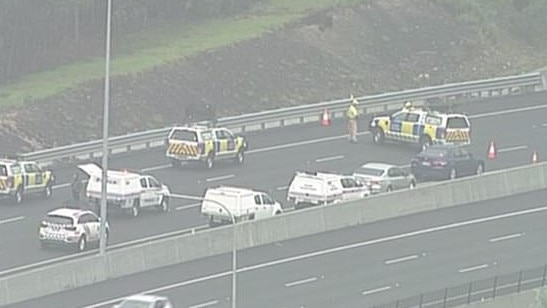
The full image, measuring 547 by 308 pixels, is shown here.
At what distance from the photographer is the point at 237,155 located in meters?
66.4

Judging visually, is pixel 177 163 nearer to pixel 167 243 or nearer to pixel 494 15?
pixel 167 243

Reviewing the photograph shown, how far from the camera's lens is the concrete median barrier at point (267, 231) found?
49.9 m

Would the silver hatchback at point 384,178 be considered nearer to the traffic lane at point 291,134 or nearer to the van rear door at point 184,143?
the van rear door at point 184,143

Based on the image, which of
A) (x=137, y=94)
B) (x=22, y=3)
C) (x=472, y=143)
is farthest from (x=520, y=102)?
(x=22, y=3)

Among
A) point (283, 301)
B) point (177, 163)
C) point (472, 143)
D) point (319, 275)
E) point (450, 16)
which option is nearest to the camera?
point (283, 301)

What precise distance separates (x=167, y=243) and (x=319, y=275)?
441 centimetres

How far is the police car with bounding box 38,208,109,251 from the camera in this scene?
177 feet

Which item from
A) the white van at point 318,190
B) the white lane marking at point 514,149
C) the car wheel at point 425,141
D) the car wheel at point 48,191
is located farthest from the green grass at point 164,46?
the white van at point 318,190

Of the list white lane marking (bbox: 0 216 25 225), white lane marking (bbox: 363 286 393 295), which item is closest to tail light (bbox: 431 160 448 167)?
white lane marking (bbox: 363 286 393 295)

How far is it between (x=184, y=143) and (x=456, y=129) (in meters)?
11.0

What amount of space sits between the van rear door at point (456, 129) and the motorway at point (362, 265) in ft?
27.2

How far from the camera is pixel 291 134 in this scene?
72.4m

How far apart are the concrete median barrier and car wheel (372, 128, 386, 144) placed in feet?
25.8

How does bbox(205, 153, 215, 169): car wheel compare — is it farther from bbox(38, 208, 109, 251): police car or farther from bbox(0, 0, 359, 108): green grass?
bbox(38, 208, 109, 251): police car
